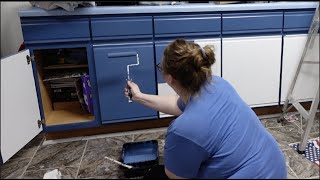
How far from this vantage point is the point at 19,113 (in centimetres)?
154

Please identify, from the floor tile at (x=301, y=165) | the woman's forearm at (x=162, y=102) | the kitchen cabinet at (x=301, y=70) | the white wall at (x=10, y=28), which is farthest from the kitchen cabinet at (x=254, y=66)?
the white wall at (x=10, y=28)

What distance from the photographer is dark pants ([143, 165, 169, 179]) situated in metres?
1.30

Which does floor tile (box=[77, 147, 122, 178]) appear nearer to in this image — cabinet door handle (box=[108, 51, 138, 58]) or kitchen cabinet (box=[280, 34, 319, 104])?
cabinet door handle (box=[108, 51, 138, 58])

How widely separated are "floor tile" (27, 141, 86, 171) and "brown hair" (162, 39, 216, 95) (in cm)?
92

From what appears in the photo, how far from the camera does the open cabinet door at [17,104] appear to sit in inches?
56.1

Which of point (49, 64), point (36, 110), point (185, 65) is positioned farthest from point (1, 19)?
point (185, 65)

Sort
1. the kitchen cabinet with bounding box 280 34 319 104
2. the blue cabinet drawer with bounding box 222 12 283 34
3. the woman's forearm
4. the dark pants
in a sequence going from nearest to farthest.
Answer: the dark pants
the woman's forearm
the blue cabinet drawer with bounding box 222 12 283 34
the kitchen cabinet with bounding box 280 34 319 104

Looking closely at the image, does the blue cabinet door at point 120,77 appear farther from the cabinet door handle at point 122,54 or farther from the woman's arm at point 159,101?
the woman's arm at point 159,101

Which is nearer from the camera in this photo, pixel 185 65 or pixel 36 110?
pixel 185 65

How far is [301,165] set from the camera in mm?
1508

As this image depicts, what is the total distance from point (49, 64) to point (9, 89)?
0.52 meters

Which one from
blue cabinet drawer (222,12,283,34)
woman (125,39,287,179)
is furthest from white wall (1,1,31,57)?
woman (125,39,287,179)

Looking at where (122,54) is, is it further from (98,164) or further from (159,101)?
(98,164)

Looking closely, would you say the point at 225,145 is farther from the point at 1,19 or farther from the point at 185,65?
the point at 1,19
